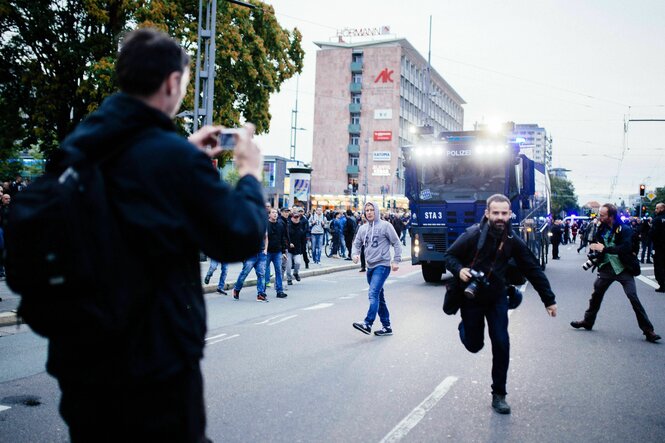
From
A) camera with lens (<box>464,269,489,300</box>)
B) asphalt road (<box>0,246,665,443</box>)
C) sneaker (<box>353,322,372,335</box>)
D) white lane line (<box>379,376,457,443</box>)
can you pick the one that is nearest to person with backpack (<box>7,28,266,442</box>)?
asphalt road (<box>0,246,665,443</box>)

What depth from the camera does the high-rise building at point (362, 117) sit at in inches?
3346

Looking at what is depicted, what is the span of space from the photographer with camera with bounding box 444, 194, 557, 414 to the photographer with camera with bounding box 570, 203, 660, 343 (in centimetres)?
408

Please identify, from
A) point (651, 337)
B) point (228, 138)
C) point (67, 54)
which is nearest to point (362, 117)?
point (67, 54)

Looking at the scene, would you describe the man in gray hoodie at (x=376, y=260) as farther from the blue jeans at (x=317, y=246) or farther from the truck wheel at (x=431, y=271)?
the blue jeans at (x=317, y=246)

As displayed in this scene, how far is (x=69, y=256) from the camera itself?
1.71 meters

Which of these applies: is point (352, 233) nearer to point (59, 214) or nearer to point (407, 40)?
point (59, 214)

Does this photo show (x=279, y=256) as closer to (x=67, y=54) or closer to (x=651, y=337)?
(x=651, y=337)

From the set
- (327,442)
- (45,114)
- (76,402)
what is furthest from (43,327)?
(45,114)

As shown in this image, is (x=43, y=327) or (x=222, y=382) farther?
(x=222, y=382)

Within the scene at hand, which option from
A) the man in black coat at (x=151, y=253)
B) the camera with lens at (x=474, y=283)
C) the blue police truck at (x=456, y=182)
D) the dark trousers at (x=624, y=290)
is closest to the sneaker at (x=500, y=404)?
the camera with lens at (x=474, y=283)

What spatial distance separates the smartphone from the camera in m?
2.14

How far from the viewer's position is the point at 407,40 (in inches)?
3376

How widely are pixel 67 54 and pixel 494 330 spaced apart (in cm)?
2052

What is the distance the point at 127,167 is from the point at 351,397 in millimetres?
4322
